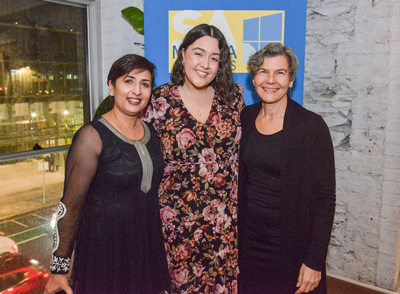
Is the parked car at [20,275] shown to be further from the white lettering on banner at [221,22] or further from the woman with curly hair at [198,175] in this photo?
the white lettering on banner at [221,22]

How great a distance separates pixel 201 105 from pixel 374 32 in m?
1.50

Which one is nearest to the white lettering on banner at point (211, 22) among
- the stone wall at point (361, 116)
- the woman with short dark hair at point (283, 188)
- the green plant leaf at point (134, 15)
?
the woman with short dark hair at point (283, 188)

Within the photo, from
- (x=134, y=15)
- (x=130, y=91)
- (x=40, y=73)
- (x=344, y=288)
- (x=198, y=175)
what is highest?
(x=134, y=15)

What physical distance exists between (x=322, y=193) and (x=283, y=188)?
0.57ft

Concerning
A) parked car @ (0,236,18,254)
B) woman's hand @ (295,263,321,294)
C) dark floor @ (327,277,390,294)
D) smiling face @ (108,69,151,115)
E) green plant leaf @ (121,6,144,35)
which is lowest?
dark floor @ (327,277,390,294)

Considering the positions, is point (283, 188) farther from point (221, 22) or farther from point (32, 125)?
point (32, 125)

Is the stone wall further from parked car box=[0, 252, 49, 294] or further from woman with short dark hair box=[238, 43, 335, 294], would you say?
parked car box=[0, 252, 49, 294]

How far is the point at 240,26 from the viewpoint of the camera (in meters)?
2.11

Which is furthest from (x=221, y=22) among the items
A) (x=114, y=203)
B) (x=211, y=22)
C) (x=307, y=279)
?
(x=307, y=279)

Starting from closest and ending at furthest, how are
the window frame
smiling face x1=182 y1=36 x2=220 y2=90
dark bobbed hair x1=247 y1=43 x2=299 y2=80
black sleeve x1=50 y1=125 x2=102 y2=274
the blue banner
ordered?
black sleeve x1=50 y1=125 x2=102 y2=274 → dark bobbed hair x1=247 y1=43 x2=299 y2=80 → smiling face x1=182 y1=36 x2=220 y2=90 → the blue banner → the window frame

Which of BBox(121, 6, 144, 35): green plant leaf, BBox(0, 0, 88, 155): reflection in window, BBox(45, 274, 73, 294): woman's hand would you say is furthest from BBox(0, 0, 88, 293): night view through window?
BBox(45, 274, 73, 294): woman's hand

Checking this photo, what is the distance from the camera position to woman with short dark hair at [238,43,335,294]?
1.51 m

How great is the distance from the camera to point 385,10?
7.58 feet

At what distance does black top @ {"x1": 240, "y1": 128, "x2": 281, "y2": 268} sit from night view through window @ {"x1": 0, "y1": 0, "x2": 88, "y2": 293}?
1961 mm
